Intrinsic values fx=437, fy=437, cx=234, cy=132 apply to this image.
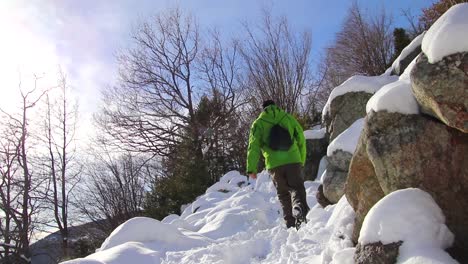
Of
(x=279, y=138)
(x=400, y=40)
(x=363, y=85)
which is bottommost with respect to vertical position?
(x=279, y=138)

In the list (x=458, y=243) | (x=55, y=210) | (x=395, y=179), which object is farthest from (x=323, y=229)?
(x=55, y=210)

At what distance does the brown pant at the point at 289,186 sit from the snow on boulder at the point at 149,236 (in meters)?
1.26

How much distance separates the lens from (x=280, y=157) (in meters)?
5.74

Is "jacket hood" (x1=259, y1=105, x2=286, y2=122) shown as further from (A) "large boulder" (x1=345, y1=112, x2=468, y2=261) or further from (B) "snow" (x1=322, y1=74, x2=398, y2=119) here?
(B) "snow" (x1=322, y1=74, x2=398, y2=119)

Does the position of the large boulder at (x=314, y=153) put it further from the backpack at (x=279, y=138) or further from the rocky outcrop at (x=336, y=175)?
the backpack at (x=279, y=138)

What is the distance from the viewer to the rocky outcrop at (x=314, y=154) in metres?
10.4

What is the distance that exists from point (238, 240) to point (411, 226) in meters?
3.25

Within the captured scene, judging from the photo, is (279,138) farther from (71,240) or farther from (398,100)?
(71,240)

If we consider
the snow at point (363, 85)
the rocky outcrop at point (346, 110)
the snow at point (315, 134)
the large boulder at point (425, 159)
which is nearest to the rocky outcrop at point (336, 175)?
the rocky outcrop at point (346, 110)

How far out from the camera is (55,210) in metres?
22.9

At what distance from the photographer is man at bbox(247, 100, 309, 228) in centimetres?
572

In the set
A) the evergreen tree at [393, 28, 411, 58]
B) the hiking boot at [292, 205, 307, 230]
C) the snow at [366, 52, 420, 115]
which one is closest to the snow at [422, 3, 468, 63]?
the snow at [366, 52, 420, 115]

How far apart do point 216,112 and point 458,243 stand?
17.3 m

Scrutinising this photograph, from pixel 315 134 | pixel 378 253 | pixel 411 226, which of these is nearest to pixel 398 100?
pixel 411 226
